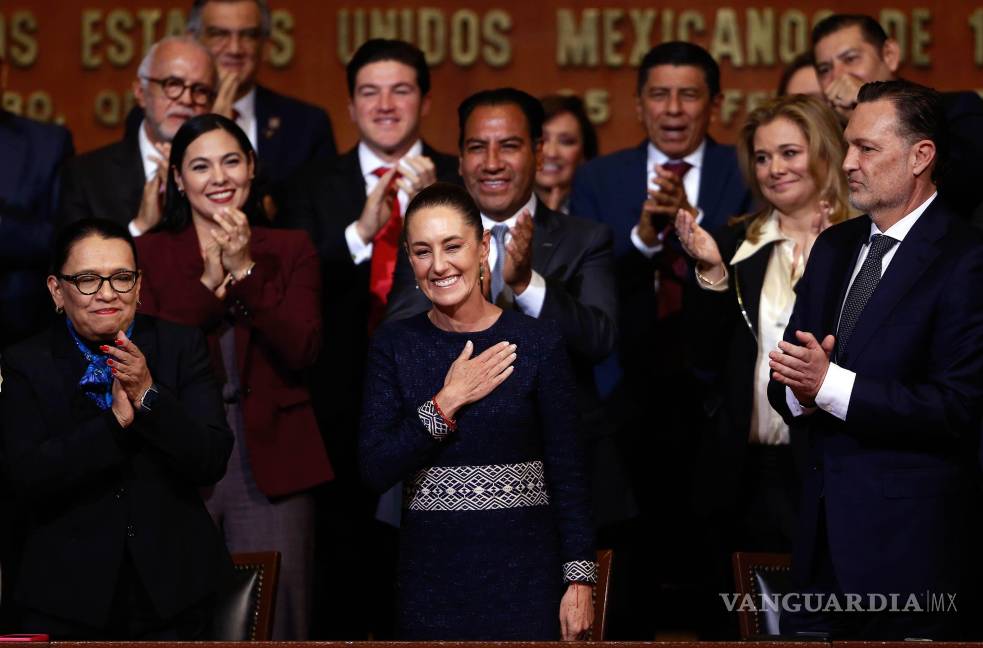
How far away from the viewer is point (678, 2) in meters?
6.90

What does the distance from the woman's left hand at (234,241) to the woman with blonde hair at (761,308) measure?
1.27m

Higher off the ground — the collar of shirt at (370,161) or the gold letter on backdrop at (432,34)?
the gold letter on backdrop at (432,34)

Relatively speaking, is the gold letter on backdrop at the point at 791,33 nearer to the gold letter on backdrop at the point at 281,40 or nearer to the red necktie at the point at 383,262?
the gold letter on backdrop at the point at 281,40

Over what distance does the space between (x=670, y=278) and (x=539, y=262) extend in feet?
2.39

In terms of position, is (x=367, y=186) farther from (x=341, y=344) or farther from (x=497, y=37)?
(x=497, y=37)

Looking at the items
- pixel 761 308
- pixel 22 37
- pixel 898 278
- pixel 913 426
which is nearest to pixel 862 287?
pixel 898 278

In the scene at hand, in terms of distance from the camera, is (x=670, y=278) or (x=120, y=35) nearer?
(x=670, y=278)

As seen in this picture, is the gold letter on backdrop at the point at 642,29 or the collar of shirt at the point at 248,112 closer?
the collar of shirt at the point at 248,112

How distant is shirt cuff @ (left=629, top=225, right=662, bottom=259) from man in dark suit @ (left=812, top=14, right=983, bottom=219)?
2.37ft

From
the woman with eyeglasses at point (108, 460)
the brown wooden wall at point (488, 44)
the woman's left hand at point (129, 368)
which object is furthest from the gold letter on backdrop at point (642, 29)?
the woman's left hand at point (129, 368)

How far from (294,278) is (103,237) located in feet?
2.51

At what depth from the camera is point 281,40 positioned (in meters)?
7.00

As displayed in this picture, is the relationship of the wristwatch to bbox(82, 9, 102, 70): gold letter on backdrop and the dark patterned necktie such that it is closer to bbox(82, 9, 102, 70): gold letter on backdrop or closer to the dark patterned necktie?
the dark patterned necktie

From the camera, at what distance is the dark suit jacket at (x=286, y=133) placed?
565 centimetres
